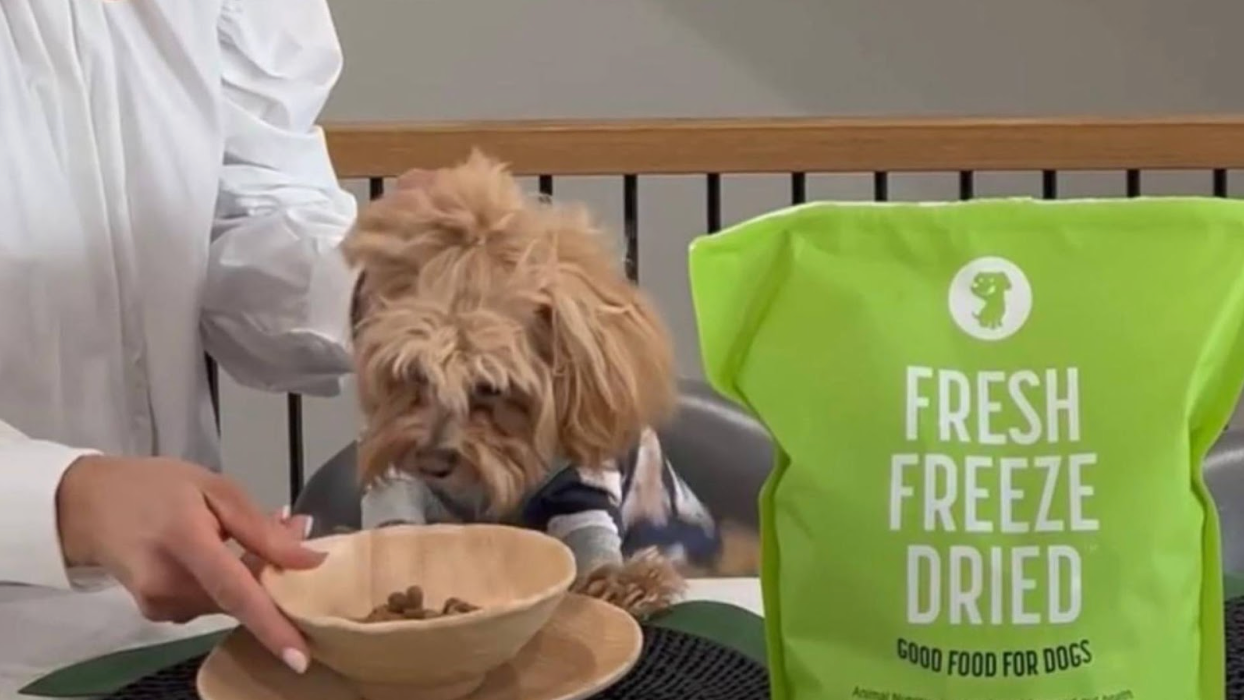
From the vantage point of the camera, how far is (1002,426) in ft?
2.38

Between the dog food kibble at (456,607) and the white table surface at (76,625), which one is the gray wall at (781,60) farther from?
the dog food kibble at (456,607)

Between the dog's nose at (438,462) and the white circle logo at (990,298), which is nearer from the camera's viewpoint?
the white circle logo at (990,298)

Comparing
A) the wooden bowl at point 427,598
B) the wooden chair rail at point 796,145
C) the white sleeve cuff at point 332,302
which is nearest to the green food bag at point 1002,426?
the wooden bowl at point 427,598

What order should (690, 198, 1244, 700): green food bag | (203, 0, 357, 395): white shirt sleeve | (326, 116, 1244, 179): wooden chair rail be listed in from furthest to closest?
(326, 116, 1244, 179): wooden chair rail → (203, 0, 357, 395): white shirt sleeve → (690, 198, 1244, 700): green food bag

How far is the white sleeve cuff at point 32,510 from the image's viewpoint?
942 mm

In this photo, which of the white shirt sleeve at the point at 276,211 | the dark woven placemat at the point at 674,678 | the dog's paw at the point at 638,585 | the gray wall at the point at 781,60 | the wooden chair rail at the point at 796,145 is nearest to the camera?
the dark woven placemat at the point at 674,678

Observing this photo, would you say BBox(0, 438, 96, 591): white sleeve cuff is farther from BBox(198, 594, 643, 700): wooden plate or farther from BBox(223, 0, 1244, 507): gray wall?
BBox(223, 0, 1244, 507): gray wall

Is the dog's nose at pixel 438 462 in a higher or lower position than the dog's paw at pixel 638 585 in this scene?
higher

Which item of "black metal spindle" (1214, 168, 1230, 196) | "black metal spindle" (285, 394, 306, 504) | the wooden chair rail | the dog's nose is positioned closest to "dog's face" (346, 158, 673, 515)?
the dog's nose

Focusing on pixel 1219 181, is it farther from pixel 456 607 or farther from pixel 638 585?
pixel 456 607

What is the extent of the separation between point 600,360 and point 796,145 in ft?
2.91

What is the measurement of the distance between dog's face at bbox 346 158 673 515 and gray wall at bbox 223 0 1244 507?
5.81 feet

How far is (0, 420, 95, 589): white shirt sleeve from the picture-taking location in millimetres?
942

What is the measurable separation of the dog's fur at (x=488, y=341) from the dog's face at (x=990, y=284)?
41 cm
